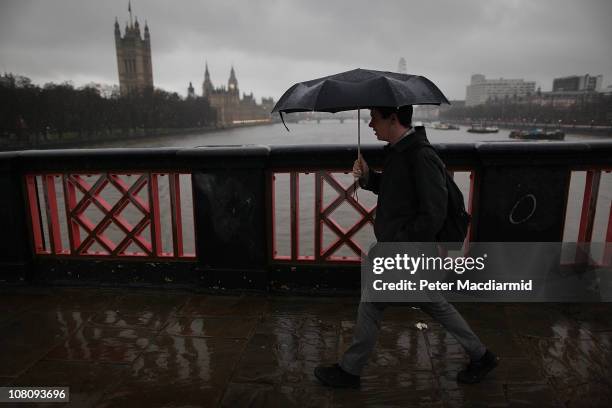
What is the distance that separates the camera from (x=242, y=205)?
358 cm

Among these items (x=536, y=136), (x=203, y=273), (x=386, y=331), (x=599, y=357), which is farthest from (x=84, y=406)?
(x=536, y=136)

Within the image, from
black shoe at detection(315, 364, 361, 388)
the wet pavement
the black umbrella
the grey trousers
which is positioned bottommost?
the wet pavement

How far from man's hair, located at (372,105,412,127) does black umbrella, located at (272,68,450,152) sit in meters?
0.11

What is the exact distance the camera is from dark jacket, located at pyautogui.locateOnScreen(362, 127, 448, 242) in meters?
1.99

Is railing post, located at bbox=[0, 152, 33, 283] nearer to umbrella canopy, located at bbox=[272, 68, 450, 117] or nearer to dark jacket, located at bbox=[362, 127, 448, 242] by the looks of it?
umbrella canopy, located at bbox=[272, 68, 450, 117]

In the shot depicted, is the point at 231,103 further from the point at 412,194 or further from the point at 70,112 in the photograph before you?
the point at 412,194

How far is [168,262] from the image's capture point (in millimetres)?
3834

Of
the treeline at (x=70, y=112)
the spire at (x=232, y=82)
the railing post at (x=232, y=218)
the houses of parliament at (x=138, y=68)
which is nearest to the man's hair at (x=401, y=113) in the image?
the railing post at (x=232, y=218)

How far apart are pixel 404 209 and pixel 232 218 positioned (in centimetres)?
185

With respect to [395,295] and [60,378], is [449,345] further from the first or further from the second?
[60,378]

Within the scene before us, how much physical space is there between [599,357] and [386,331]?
1.28m

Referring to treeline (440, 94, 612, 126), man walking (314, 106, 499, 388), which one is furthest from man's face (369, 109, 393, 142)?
treeline (440, 94, 612, 126)

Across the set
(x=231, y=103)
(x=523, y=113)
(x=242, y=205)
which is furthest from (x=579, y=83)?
(x=242, y=205)

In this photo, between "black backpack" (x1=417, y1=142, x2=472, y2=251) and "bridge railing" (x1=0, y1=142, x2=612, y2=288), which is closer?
"black backpack" (x1=417, y1=142, x2=472, y2=251)
